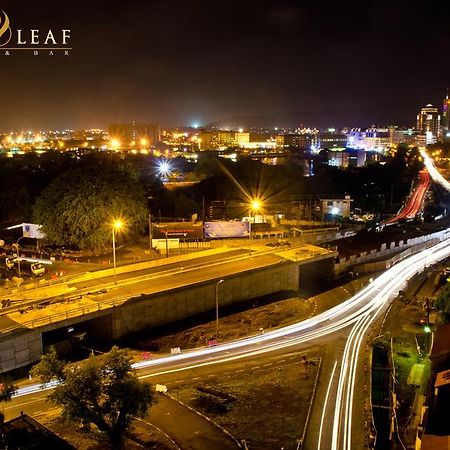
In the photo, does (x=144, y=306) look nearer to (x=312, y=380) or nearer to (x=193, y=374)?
(x=193, y=374)

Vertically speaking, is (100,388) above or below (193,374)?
above

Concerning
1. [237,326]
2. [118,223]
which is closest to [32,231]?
[118,223]

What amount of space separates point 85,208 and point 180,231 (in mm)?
7599

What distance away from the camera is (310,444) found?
18.3 meters

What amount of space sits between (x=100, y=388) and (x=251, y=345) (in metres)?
12.2

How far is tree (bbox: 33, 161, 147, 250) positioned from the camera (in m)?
39.5

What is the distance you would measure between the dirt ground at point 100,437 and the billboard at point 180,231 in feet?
75.1

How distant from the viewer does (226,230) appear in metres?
42.4

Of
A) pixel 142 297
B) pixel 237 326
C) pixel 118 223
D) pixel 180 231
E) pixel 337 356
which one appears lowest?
pixel 337 356

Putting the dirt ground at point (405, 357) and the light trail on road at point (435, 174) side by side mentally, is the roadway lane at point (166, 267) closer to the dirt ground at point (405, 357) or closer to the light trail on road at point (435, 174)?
the dirt ground at point (405, 357)

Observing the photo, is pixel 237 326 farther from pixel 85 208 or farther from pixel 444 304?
pixel 85 208

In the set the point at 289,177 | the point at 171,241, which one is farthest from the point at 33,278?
the point at 289,177

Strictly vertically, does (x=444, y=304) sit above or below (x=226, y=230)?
below

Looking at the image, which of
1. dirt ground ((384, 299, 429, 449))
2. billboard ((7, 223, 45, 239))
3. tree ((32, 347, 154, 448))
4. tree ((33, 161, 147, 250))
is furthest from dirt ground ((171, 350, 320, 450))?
billboard ((7, 223, 45, 239))
